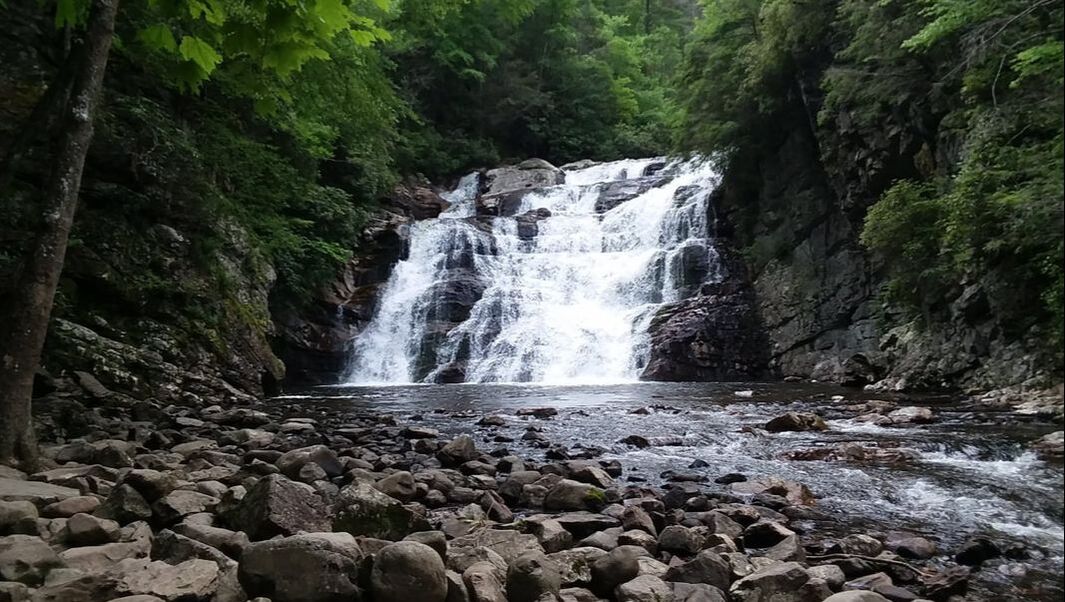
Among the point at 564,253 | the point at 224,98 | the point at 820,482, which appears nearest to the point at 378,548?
the point at 820,482

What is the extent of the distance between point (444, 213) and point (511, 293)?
9050 millimetres

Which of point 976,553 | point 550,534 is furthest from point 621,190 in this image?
point 550,534

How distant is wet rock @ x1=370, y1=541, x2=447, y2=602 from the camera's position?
2764 mm

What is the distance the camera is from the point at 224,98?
1395 centimetres

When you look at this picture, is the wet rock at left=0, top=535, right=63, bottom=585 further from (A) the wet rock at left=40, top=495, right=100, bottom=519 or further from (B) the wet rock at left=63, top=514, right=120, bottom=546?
(A) the wet rock at left=40, top=495, right=100, bottom=519

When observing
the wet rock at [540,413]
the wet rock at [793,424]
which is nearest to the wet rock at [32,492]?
the wet rock at [540,413]

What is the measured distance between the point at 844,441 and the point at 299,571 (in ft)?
22.0

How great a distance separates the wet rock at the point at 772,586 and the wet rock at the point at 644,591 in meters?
0.32

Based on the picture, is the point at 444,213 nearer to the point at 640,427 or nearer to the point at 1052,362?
the point at 640,427

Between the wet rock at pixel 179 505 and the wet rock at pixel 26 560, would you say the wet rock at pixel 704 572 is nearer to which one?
the wet rock at pixel 179 505

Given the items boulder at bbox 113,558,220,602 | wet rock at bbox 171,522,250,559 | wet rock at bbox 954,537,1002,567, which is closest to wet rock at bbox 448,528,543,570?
wet rock at bbox 171,522,250,559

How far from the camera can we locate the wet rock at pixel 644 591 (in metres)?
3.06

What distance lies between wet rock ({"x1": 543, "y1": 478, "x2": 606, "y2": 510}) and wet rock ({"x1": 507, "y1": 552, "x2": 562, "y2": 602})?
6.27ft

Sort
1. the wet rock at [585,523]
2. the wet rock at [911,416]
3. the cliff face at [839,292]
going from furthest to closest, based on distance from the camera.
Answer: the cliff face at [839,292], the wet rock at [911,416], the wet rock at [585,523]
